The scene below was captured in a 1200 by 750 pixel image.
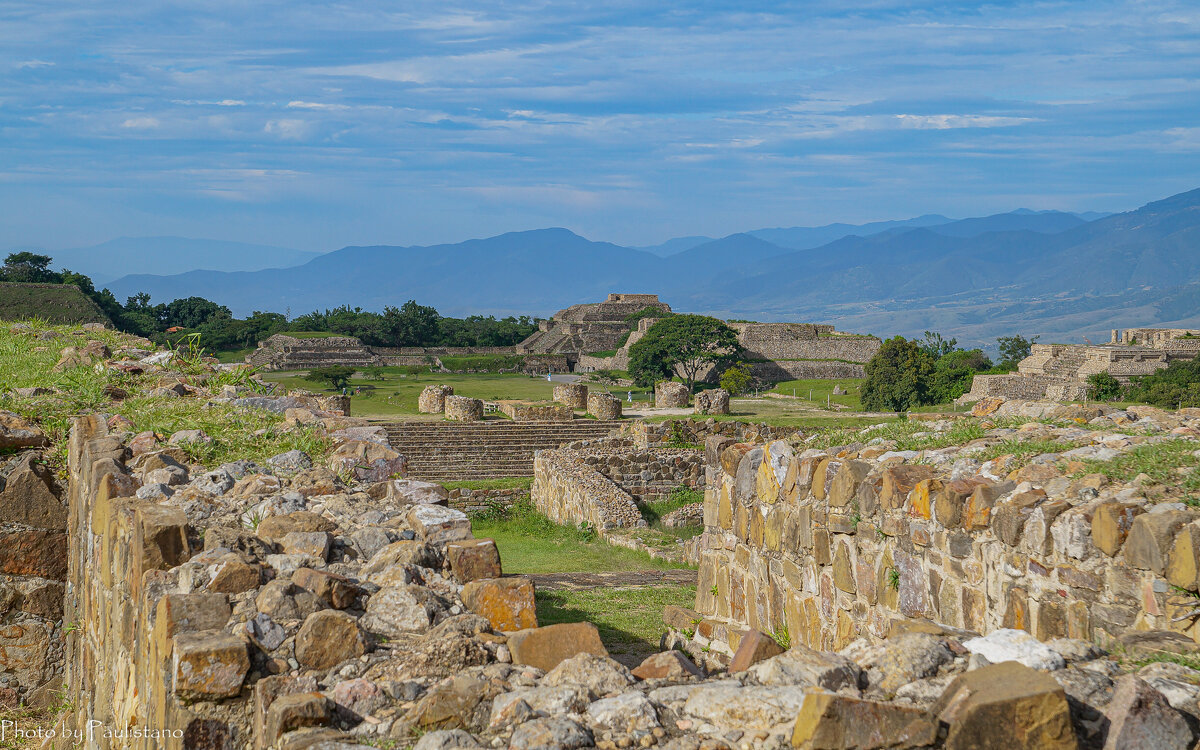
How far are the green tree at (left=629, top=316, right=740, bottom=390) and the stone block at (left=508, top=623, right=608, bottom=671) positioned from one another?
5364 cm

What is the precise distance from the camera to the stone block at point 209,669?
286 centimetres

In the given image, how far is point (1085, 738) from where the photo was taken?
2414 mm

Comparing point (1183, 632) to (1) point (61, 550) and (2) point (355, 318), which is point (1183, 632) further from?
(2) point (355, 318)

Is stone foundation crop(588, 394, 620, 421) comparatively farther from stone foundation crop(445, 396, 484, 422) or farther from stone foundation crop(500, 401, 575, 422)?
stone foundation crop(445, 396, 484, 422)

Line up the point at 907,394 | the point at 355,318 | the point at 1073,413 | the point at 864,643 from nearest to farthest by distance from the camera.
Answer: the point at 864,643, the point at 1073,413, the point at 907,394, the point at 355,318

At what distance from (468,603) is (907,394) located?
38723mm

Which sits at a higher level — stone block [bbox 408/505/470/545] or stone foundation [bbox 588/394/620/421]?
stone block [bbox 408/505/470/545]

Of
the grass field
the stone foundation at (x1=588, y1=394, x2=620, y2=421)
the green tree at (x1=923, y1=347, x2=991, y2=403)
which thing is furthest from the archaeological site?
the green tree at (x1=923, y1=347, x2=991, y2=403)

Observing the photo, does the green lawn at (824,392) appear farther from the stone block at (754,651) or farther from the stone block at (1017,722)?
the stone block at (1017,722)

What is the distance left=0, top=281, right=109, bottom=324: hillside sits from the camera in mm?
50688

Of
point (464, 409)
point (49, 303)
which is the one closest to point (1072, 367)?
point (464, 409)

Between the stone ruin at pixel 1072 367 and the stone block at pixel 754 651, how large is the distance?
3760cm

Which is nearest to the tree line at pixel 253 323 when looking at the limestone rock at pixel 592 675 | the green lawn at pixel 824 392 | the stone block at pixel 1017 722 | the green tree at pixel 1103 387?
the green lawn at pixel 824 392

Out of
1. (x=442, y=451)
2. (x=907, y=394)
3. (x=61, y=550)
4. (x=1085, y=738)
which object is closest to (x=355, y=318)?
(x=907, y=394)
